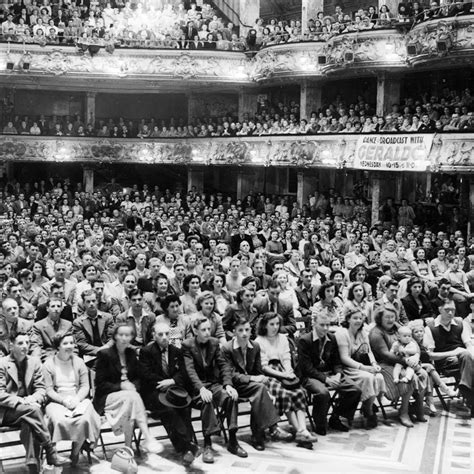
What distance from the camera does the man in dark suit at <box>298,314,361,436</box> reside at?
7.36 m

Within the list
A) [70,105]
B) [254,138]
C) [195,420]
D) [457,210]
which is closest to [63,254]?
[195,420]

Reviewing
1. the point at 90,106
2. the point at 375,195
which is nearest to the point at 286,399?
the point at 375,195

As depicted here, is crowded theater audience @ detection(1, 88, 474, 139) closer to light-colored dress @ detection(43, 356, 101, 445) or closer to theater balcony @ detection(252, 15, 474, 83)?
theater balcony @ detection(252, 15, 474, 83)

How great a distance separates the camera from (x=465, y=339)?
27.8ft

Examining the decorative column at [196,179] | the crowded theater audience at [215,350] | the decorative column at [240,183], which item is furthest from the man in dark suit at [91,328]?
the decorative column at [196,179]

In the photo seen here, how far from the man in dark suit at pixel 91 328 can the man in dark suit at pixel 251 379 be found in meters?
1.38

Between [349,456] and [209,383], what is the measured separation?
154 cm

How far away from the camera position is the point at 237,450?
6.84 m

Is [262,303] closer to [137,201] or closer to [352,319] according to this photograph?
[352,319]

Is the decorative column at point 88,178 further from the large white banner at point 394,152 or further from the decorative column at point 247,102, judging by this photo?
the large white banner at point 394,152

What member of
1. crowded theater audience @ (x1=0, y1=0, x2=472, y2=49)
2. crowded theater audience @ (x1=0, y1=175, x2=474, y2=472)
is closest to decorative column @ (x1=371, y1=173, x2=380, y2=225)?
crowded theater audience @ (x1=0, y1=0, x2=472, y2=49)

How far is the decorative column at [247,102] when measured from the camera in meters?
28.4

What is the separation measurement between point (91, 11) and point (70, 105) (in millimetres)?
4883

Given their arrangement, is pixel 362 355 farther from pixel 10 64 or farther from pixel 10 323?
pixel 10 64
